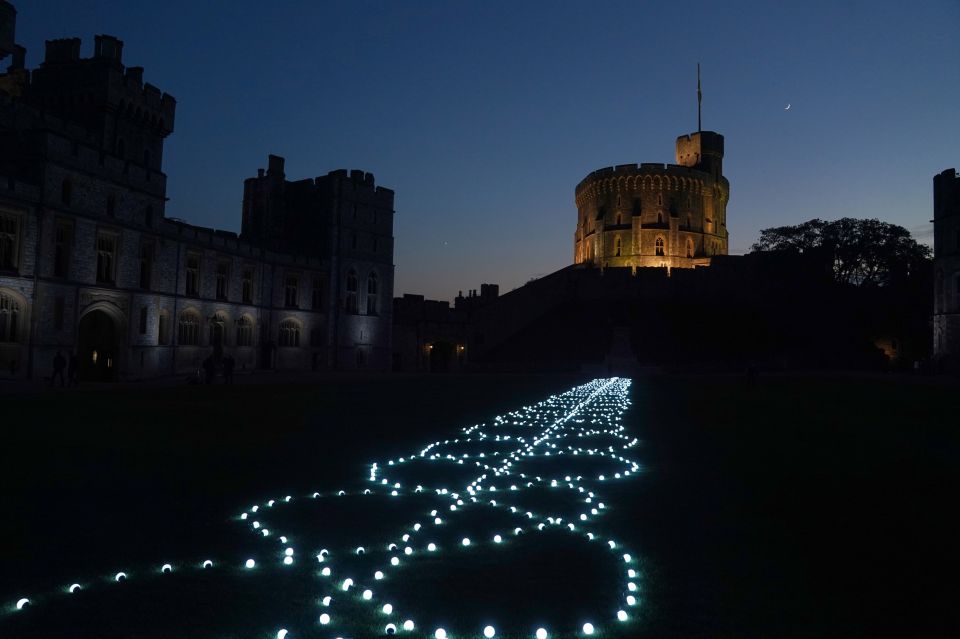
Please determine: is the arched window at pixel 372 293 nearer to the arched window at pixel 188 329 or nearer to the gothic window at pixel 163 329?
the arched window at pixel 188 329

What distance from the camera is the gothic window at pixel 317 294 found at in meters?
52.5

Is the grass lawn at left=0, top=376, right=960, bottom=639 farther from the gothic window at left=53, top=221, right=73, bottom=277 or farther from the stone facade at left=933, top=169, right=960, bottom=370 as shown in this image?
the stone facade at left=933, top=169, right=960, bottom=370

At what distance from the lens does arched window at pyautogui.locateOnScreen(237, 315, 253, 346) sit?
46194mm

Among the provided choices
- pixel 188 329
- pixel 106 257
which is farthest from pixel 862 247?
pixel 106 257

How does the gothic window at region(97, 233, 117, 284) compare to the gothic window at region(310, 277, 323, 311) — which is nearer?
the gothic window at region(97, 233, 117, 284)

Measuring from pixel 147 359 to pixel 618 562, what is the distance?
3697cm

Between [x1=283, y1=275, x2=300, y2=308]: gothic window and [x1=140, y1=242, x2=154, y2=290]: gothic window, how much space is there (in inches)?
512

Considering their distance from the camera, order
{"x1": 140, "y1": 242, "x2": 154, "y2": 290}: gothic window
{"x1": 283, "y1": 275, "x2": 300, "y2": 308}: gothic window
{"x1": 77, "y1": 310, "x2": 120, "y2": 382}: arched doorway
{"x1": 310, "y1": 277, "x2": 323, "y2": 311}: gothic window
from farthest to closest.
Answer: {"x1": 310, "y1": 277, "x2": 323, "y2": 311}: gothic window
{"x1": 283, "y1": 275, "x2": 300, "y2": 308}: gothic window
{"x1": 140, "y1": 242, "x2": 154, "y2": 290}: gothic window
{"x1": 77, "y1": 310, "x2": 120, "y2": 382}: arched doorway

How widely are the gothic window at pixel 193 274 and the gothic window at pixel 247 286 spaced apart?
4571 mm

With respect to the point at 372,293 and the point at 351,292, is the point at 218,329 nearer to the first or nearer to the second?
the point at 351,292

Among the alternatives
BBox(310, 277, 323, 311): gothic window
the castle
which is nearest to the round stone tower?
the castle

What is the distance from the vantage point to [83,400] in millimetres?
21078

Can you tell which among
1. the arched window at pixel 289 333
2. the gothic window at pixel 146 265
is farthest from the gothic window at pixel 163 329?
the arched window at pixel 289 333

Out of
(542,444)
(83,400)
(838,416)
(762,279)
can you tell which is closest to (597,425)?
(542,444)
